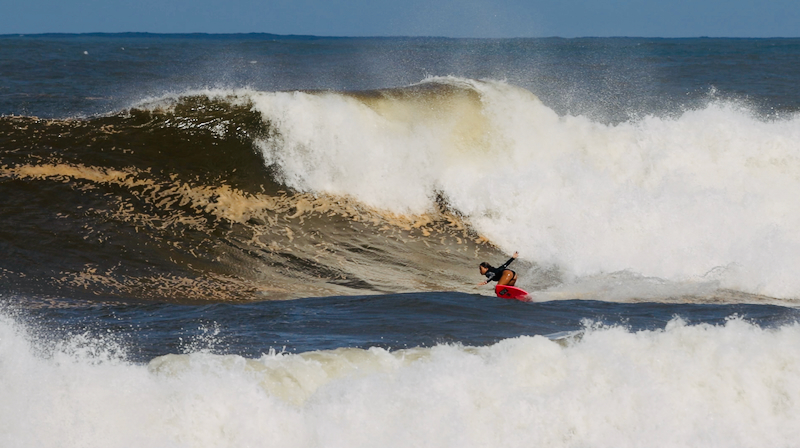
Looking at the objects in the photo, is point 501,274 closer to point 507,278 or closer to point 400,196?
point 507,278

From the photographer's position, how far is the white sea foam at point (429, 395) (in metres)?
5.54

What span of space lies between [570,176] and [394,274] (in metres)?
4.62

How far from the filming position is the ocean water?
5.89m

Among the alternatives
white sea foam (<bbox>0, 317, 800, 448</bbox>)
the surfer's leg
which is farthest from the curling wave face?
white sea foam (<bbox>0, 317, 800, 448</bbox>)

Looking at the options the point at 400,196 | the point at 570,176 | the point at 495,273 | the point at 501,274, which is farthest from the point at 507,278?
the point at 570,176

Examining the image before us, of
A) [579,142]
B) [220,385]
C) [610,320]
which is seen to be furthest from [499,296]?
[579,142]

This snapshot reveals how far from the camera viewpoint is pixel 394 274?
→ 36.8 feet

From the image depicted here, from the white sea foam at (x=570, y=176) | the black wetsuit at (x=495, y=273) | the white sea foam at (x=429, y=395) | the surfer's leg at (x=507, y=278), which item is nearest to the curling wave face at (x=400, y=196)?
the white sea foam at (x=570, y=176)

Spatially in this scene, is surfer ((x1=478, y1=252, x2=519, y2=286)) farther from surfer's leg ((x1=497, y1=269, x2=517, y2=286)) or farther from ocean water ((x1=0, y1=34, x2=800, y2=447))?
ocean water ((x1=0, y1=34, x2=800, y2=447))

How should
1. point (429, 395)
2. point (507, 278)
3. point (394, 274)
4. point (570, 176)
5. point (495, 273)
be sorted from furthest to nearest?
point (570, 176)
point (394, 274)
point (495, 273)
point (507, 278)
point (429, 395)

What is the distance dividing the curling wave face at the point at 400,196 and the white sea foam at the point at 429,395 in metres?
3.50

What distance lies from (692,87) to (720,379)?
30.2 meters

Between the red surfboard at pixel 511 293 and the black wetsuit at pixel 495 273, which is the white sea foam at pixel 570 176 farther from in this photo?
the red surfboard at pixel 511 293

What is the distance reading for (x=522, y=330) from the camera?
8055mm
